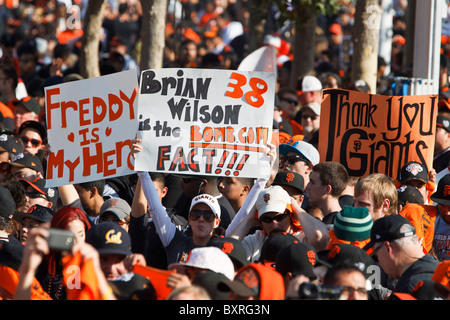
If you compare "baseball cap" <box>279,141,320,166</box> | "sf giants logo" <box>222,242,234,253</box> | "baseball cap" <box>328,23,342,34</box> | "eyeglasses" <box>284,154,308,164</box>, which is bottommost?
"sf giants logo" <box>222,242,234,253</box>

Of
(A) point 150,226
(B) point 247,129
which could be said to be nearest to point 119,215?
(A) point 150,226

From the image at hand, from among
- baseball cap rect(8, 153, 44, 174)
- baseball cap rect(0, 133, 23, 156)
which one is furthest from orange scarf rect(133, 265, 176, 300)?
baseball cap rect(0, 133, 23, 156)

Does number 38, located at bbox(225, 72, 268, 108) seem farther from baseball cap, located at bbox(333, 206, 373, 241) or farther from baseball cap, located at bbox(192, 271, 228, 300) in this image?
baseball cap, located at bbox(192, 271, 228, 300)

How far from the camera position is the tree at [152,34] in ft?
40.7

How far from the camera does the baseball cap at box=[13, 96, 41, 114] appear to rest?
38.7ft

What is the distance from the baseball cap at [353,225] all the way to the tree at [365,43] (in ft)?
22.2

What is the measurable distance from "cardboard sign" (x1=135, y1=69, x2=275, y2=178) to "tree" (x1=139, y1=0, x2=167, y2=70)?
5.02 meters

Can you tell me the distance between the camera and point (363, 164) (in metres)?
8.43

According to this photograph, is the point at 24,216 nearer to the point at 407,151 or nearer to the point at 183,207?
the point at 183,207

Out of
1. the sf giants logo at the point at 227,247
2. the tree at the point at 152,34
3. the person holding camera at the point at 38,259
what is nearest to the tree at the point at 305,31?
the tree at the point at 152,34

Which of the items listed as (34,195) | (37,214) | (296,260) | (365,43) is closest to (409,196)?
(296,260)

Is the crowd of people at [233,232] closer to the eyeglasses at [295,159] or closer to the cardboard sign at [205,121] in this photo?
the eyeglasses at [295,159]

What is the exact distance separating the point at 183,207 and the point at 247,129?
4.04 ft

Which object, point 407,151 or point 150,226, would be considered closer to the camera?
point 150,226
